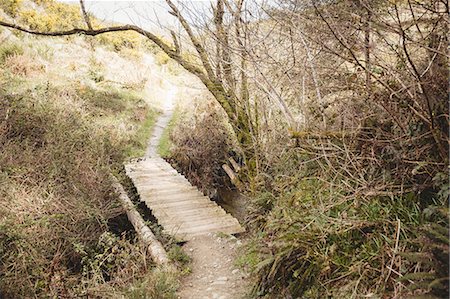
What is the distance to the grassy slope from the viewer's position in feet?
16.4

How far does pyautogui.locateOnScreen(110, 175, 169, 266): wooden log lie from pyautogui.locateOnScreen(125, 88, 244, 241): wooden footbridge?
14.3 inches

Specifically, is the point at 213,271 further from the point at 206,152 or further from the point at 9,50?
the point at 9,50

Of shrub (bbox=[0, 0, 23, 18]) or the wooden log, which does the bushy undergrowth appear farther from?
shrub (bbox=[0, 0, 23, 18])

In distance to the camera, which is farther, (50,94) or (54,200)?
(50,94)

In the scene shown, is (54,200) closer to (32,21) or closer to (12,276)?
(12,276)

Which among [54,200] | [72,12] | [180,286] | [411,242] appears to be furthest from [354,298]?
[72,12]

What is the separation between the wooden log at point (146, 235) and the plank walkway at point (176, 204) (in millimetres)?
361

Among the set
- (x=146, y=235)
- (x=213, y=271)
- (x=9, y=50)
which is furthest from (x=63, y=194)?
(x=9, y=50)

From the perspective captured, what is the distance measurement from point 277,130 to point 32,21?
708 inches

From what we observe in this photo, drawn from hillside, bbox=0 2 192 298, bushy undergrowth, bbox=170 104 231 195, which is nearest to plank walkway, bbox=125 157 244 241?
hillside, bbox=0 2 192 298

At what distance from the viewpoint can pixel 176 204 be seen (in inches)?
300

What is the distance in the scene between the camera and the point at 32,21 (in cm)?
1959

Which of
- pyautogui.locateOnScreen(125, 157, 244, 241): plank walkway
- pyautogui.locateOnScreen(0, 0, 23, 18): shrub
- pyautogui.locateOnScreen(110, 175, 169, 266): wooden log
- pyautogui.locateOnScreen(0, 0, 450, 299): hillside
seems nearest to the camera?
pyautogui.locateOnScreen(0, 0, 450, 299): hillside

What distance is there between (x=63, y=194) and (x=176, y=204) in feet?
6.98
